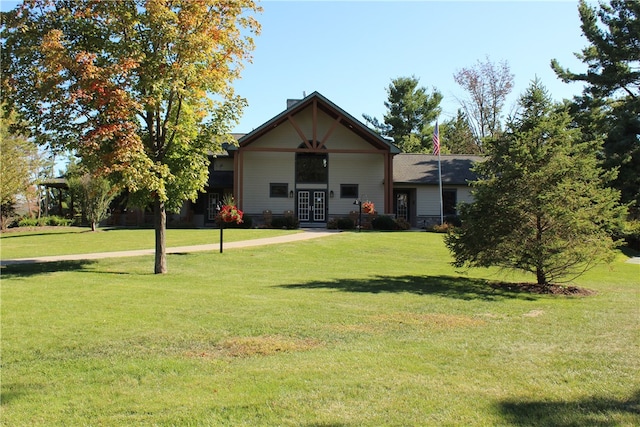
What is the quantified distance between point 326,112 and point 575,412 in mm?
28260

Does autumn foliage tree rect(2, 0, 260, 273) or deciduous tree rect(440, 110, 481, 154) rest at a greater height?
deciduous tree rect(440, 110, 481, 154)

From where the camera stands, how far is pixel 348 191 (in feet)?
104

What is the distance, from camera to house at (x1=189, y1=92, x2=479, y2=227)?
3088 centimetres

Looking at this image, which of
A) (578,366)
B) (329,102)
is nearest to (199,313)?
(578,366)

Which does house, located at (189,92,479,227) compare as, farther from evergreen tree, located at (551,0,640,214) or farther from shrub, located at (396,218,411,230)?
evergreen tree, located at (551,0,640,214)

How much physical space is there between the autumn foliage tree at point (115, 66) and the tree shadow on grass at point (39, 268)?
121 inches

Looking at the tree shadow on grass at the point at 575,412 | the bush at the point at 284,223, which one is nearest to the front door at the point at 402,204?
the bush at the point at 284,223

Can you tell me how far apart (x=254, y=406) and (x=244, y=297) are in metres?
5.39

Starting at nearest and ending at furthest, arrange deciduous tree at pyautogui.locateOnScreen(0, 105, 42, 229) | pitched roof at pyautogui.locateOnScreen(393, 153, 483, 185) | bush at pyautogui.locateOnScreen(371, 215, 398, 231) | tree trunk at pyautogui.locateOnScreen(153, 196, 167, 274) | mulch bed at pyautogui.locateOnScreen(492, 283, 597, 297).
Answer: mulch bed at pyautogui.locateOnScreen(492, 283, 597, 297)
tree trunk at pyautogui.locateOnScreen(153, 196, 167, 274)
deciduous tree at pyautogui.locateOnScreen(0, 105, 42, 229)
bush at pyautogui.locateOnScreen(371, 215, 398, 231)
pitched roof at pyautogui.locateOnScreen(393, 153, 483, 185)

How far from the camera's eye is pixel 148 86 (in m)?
12.2

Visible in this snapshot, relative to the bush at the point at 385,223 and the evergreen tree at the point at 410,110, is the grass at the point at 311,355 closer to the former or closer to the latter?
the bush at the point at 385,223

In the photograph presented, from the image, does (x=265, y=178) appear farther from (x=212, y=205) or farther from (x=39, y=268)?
(x=39, y=268)

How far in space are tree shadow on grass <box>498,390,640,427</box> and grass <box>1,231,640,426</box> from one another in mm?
17

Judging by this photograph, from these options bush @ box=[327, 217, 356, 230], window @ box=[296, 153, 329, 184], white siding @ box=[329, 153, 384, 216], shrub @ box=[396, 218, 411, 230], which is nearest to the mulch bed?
shrub @ box=[396, 218, 411, 230]
